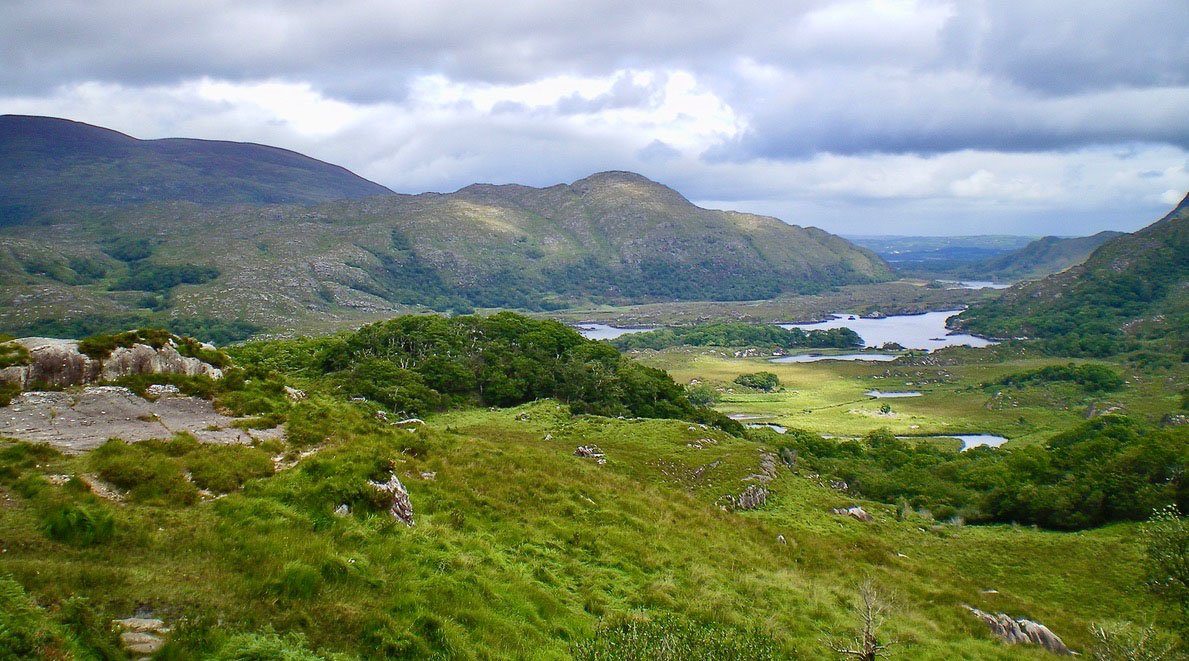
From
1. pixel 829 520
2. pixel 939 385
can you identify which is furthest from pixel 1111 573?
pixel 939 385

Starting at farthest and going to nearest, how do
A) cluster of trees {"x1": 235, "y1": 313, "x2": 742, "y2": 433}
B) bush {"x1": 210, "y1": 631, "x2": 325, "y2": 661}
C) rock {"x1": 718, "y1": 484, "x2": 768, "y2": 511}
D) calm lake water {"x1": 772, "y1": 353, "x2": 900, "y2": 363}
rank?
calm lake water {"x1": 772, "y1": 353, "x2": 900, "y2": 363} < cluster of trees {"x1": 235, "y1": 313, "x2": 742, "y2": 433} < rock {"x1": 718, "y1": 484, "x2": 768, "y2": 511} < bush {"x1": 210, "y1": 631, "x2": 325, "y2": 661}

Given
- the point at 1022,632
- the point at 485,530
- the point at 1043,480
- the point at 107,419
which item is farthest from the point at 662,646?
the point at 1043,480

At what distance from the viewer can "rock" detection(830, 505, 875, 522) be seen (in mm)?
35531

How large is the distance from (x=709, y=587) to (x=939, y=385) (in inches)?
5546

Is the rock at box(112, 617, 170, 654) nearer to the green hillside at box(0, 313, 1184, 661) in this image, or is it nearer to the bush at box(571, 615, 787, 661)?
the green hillside at box(0, 313, 1184, 661)

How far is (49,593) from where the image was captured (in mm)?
8898

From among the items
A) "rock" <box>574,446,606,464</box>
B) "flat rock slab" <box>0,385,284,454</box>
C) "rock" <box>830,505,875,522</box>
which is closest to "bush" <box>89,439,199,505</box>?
"flat rock slab" <box>0,385,284,454</box>

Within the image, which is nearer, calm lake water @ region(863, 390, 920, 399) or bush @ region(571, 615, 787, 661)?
bush @ region(571, 615, 787, 661)

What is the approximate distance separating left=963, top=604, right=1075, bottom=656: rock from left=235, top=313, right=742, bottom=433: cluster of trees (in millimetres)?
38088

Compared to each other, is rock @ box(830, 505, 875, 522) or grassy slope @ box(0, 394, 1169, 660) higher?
grassy slope @ box(0, 394, 1169, 660)

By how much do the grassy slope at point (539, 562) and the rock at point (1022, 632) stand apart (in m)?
0.98

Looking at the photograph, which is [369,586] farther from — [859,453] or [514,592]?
[859,453]

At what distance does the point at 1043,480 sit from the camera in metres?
45.7

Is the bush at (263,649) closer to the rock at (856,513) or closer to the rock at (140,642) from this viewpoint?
the rock at (140,642)
